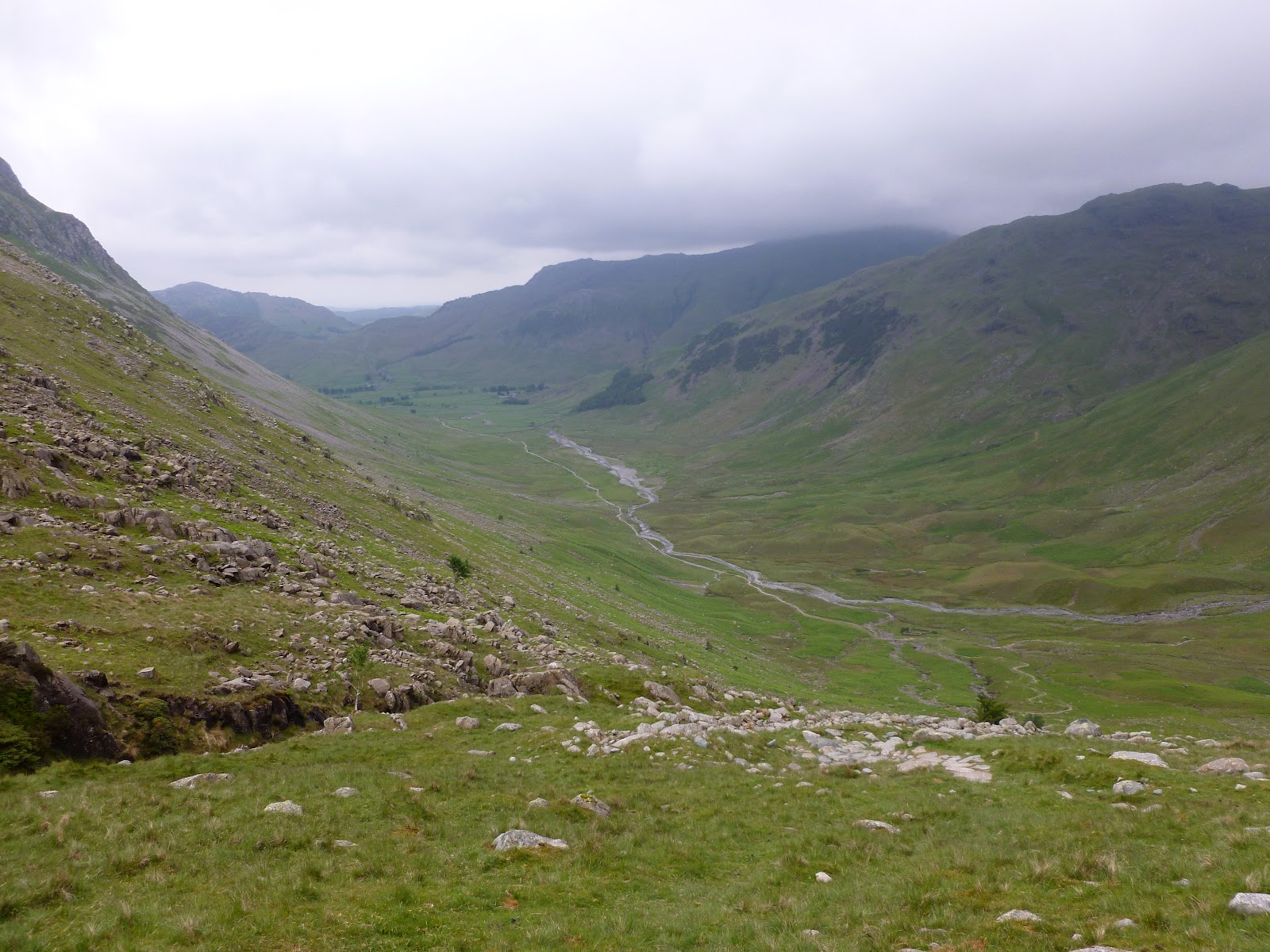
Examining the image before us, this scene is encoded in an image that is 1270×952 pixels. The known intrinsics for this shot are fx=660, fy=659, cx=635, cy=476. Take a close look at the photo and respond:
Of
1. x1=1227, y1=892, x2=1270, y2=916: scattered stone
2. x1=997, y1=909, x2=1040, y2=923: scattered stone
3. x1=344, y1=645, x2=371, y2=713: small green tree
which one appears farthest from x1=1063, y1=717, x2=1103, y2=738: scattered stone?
x1=344, y1=645, x2=371, y2=713: small green tree

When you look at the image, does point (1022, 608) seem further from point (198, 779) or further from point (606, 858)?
point (198, 779)

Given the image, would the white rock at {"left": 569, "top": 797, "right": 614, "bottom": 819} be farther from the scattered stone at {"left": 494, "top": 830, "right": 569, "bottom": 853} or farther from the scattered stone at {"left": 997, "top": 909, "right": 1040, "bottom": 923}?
the scattered stone at {"left": 997, "top": 909, "right": 1040, "bottom": 923}

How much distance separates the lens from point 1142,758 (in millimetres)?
23688

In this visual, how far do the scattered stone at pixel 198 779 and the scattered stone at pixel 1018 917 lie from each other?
821 inches

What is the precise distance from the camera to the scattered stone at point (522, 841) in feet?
55.9

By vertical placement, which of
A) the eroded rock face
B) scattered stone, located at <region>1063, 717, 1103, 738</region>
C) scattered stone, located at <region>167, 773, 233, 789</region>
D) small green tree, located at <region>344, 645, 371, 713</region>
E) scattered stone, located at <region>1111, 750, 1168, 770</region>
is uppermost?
the eroded rock face

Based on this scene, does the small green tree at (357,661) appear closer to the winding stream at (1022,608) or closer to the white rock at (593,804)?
the white rock at (593,804)

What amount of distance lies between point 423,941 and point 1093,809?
735 inches

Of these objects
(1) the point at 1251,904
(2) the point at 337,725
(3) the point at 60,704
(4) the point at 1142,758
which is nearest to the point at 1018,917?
(1) the point at 1251,904

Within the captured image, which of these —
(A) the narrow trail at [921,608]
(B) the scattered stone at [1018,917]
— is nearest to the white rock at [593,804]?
(B) the scattered stone at [1018,917]

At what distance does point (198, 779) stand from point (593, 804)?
38.9ft

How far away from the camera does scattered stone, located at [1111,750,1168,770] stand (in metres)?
23.1

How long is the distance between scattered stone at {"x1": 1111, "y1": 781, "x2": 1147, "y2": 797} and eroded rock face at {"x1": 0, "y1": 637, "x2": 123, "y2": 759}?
31.7m

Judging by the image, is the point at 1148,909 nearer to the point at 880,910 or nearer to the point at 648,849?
the point at 880,910
